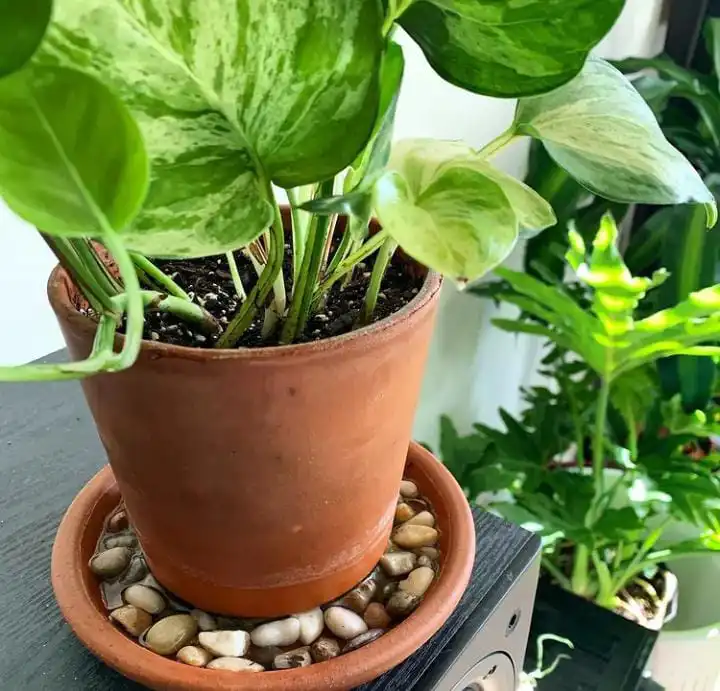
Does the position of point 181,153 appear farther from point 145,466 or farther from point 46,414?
point 46,414

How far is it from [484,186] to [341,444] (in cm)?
16

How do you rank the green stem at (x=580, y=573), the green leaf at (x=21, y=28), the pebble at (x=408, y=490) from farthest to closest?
1. the green stem at (x=580, y=573)
2. the pebble at (x=408, y=490)
3. the green leaf at (x=21, y=28)

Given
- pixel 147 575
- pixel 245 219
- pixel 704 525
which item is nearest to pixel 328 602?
pixel 147 575

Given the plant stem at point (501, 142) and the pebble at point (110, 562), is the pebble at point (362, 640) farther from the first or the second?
the plant stem at point (501, 142)

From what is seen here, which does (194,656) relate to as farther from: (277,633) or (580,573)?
(580,573)

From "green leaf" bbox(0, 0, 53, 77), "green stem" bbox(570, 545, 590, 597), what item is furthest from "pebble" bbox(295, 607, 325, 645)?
"green stem" bbox(570, 545, 590, 597)

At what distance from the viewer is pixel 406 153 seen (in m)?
0.33

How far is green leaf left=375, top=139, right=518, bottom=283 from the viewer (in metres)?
0.26

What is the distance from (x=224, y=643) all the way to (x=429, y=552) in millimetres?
141

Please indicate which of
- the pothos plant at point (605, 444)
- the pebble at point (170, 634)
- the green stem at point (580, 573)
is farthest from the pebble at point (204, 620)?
the green stem at point (580, 573)

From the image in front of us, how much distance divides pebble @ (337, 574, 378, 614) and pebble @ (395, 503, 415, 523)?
0.20 feet

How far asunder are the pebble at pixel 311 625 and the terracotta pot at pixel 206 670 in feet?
0.13

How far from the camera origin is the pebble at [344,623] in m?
0.46

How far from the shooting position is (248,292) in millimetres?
465
